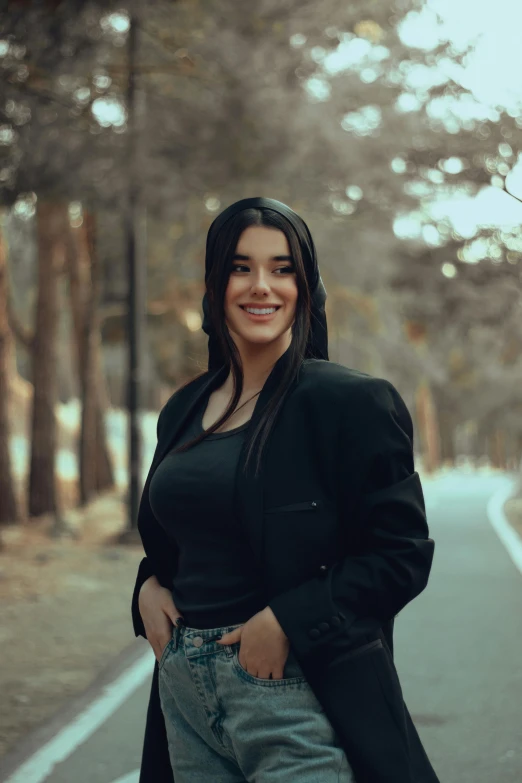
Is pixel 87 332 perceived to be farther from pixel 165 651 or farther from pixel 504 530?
pixel 165 651

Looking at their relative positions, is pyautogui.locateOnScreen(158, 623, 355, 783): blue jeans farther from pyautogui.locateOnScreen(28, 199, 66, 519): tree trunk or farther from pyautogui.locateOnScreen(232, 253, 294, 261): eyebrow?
pyautogui.locateOnScreen(28, 199, 66, 519): tree trunk

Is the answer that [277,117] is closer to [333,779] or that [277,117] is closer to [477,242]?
[477,242]

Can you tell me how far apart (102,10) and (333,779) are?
10.2 metres

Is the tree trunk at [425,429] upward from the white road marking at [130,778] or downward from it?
downward

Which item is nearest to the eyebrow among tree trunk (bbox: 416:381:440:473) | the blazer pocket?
the blazer pocket

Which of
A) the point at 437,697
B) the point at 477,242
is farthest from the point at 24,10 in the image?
the point at 477,242

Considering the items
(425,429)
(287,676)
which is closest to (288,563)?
(287,676)

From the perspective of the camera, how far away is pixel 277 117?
15992 millimetres

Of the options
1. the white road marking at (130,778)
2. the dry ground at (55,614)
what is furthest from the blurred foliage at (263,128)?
the white road marking at (130,778)

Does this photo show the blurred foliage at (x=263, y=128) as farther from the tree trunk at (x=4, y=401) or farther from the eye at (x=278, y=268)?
the eye at (x=278, y=268)

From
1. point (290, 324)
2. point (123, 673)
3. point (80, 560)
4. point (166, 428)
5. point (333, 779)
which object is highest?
point (290, 324)

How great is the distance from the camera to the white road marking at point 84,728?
6012 millimetres

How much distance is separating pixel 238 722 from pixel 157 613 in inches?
13.4

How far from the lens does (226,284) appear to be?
2.98m
